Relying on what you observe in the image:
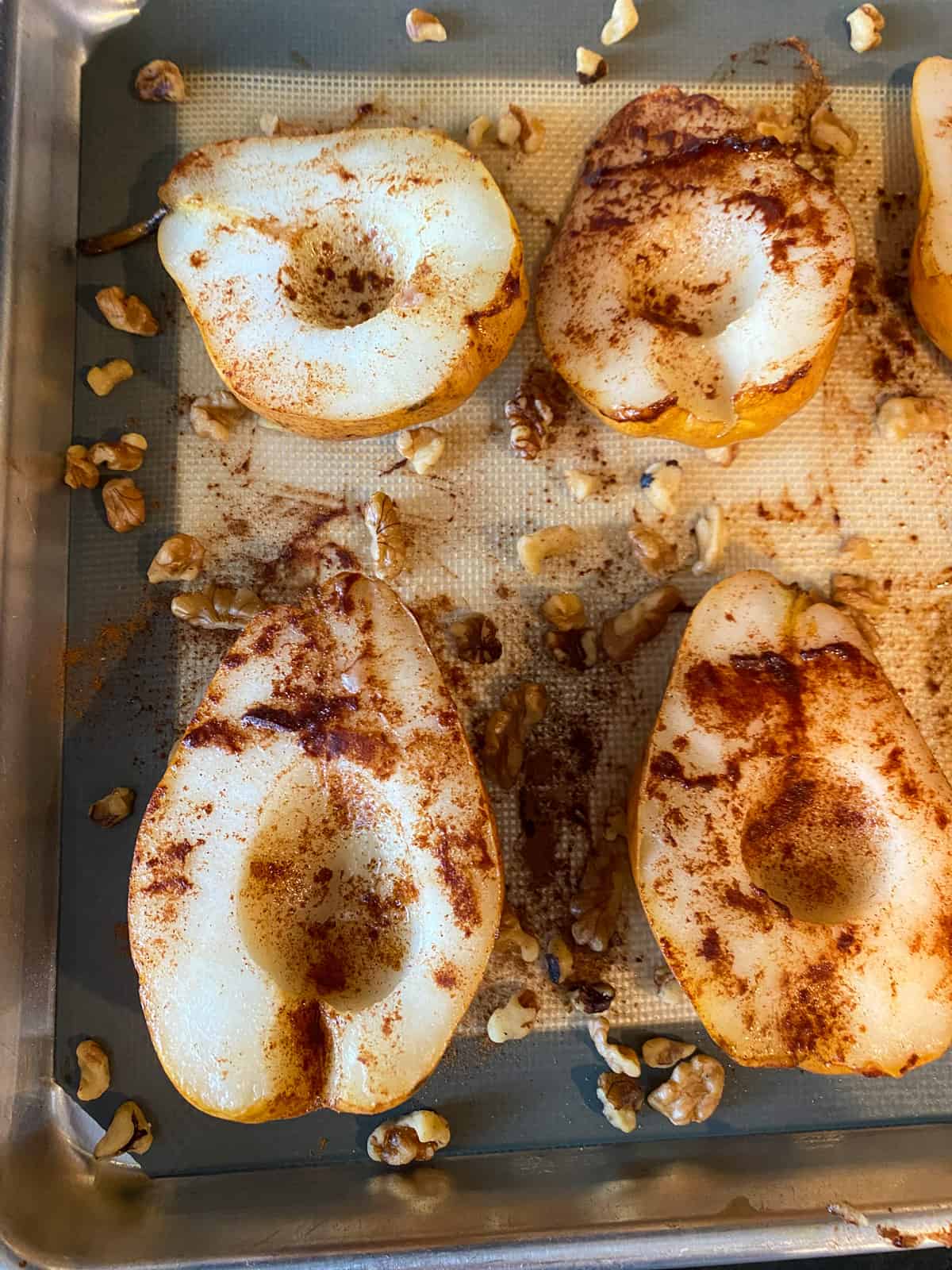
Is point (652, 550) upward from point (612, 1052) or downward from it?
upward

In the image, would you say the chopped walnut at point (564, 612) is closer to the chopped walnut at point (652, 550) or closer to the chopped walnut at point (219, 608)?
the chopped walnut at point (652, 550)

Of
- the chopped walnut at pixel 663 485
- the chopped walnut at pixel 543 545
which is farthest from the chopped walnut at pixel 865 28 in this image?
the chopped walnut at pixel 543 545

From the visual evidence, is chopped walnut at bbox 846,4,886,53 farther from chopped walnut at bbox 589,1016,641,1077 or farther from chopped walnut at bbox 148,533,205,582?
chopped walnut at bbox 589,1016,641,1077

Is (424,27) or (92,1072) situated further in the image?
(424,27)

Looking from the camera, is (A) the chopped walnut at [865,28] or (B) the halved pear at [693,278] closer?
(B) the halved pear at [693,278]

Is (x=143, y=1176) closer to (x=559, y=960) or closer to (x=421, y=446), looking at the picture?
(x=559, y=960)

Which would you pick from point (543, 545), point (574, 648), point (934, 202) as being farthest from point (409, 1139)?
point (934, 202)

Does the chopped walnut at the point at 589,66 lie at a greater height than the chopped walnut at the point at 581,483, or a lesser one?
greater
